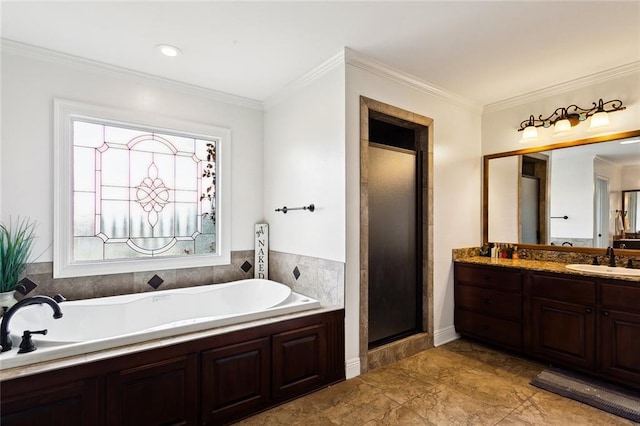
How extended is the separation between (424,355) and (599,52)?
2939 millimetres

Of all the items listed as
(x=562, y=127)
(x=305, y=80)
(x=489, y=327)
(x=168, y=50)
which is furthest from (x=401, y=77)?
(x=489, y=327)

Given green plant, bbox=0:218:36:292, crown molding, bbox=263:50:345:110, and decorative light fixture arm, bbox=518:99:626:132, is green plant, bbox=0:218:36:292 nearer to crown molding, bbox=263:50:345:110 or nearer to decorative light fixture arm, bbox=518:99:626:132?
crown molding, bbox=263:50:345:110

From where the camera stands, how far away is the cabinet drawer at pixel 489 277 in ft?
9.85

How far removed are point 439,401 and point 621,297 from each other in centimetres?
158

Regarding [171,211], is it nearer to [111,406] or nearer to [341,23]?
[111,406]

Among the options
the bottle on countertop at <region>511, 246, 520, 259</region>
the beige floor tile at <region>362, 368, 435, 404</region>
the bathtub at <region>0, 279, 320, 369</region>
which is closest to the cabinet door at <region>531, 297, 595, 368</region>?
the bottle on countertop at <region>511, 246, 520, 259</region>

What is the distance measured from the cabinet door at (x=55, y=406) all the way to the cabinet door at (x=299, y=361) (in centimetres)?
105

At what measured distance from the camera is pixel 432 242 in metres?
3.24

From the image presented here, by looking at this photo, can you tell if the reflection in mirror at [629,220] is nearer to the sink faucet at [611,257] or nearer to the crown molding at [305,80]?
the sink faucet at [611,257]

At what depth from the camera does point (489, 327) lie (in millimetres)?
3197

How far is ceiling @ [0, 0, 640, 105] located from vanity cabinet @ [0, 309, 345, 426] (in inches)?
80.7

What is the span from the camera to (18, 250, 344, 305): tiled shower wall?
8.39 ft

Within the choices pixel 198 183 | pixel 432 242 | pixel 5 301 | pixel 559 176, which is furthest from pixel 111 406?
pixel 559 176

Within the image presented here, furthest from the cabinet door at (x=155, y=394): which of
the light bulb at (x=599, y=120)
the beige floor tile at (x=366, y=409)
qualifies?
the light bulb at (x=599, y=120)
